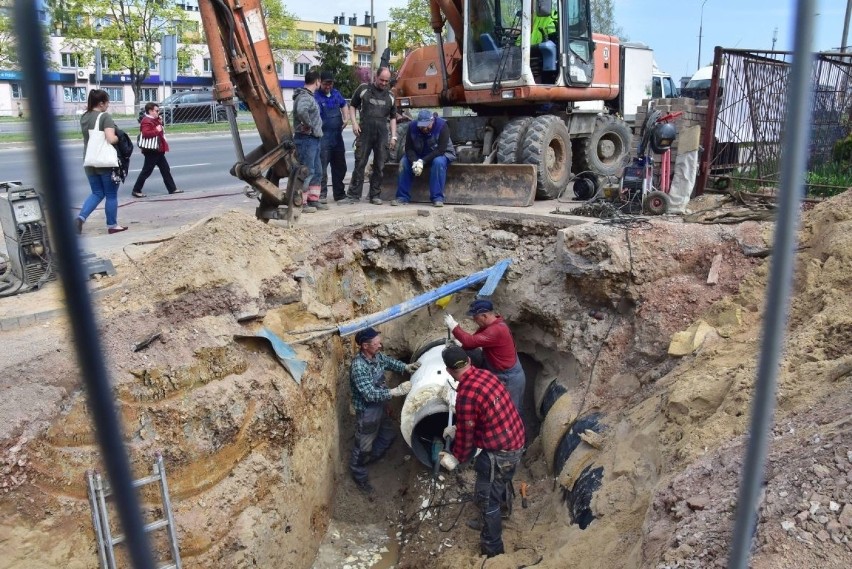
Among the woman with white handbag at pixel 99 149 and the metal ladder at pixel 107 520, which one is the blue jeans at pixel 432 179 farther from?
the metal ladder at pixel 107 520

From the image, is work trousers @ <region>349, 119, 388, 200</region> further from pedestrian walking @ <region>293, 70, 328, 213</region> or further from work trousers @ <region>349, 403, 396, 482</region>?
work trousers @ <region>349, 403, 396, 482</region>

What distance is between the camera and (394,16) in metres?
37.1

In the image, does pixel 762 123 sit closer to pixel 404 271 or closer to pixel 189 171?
pixel 404 271

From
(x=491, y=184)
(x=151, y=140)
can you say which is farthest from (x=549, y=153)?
(x=151, y=140)

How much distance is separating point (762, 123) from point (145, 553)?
36.4ft

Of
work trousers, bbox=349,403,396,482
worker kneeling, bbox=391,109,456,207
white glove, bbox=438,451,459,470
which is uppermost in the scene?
worker kneeling, bbox=391,109,456,207

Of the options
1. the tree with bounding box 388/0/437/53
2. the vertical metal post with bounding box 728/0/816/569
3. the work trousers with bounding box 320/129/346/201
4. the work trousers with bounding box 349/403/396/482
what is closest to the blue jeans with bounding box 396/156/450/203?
the work trousers with bounding box 320/129/346/201

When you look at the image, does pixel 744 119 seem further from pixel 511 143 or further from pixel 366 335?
Answer: pixel 366 335

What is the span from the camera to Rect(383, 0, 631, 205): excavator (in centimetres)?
931

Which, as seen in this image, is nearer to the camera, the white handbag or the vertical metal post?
the vertical metal post

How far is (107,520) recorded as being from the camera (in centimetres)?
471

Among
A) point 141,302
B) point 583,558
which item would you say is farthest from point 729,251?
point 141,302

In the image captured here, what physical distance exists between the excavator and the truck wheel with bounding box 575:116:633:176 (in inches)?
1.3

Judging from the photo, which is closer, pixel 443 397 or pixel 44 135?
pixel 44 135
